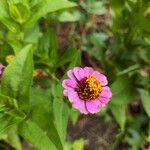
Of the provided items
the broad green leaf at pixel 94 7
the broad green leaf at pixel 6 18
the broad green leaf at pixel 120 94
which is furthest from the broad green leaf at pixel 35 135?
the broad green leaf at pixel 94 7

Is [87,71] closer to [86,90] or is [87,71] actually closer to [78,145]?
[86,90]

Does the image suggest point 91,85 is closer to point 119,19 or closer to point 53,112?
point 53,112

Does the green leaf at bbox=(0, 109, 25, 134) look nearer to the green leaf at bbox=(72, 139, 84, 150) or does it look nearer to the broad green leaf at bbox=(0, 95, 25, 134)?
the broad green leaf at bbox=(0, 95, 25, 134)

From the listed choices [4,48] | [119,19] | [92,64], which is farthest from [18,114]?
[92,64]

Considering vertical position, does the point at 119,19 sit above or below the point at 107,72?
above

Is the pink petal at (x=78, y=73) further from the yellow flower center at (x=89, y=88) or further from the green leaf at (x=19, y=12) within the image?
the green leaf at (x=19, y=12)

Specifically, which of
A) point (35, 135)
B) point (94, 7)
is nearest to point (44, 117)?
point (35, 135)
